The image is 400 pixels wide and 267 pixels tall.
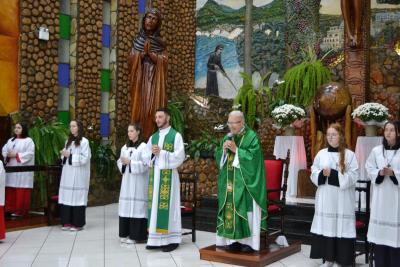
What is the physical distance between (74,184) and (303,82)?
5.20 metres

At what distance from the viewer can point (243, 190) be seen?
620 cm

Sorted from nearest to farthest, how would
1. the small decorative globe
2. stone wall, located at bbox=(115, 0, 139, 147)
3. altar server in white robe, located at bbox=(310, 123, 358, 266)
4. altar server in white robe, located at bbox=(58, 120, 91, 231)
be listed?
altar server in white robe, located at bbox=(310, 123, 358, 266), altar server in white robe, located at bbox=(58, 120, 91, 231), the small decorative globe, stone wall, located at bbox=(115, 0, 139, 147)

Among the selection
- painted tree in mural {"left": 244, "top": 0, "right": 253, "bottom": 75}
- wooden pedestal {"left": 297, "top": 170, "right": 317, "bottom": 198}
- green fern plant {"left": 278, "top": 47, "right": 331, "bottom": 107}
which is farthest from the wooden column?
painted tree in mural {"left": 244, "top": 0, "right": 253, "bottom": 75}

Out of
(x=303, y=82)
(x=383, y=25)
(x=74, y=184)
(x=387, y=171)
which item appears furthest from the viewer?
(x=383, y=25)

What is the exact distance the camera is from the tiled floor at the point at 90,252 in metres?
6.21

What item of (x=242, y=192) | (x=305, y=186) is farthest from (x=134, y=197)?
(x=305, y=186)

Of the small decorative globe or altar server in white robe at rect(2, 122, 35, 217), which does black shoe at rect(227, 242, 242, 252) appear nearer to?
the small decorative globe

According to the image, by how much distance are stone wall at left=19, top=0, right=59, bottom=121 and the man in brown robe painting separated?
82.8 inches

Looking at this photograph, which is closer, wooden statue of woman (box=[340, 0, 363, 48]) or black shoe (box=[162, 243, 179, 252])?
black shoe (box=[162, 243, 179, 252])

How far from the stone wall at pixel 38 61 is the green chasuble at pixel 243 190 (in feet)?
17.5

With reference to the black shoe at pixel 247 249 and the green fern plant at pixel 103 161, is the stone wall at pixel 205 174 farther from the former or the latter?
the black shoe at pixel 247 249

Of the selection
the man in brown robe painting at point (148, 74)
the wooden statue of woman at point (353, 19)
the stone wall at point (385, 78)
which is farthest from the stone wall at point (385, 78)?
the man in brown robe painting at point (148, 74)

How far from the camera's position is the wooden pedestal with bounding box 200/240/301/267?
6.08 meters

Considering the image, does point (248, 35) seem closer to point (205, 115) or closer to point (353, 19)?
point (205, 115)
